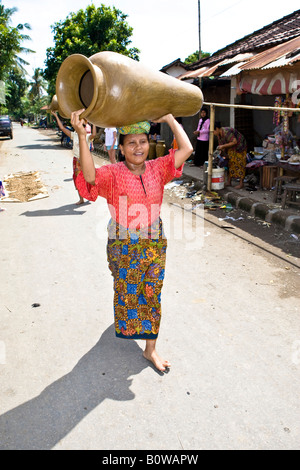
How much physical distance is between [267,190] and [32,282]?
18.4 feet

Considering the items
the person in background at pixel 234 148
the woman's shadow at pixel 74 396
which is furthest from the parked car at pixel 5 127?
the woman's shadow at pixel 74 396

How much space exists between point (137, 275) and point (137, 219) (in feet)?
1.29

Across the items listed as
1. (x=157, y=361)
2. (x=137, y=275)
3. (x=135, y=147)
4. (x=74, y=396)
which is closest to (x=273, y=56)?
(x=135, y=147)

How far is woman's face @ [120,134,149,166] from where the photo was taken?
2.39 m

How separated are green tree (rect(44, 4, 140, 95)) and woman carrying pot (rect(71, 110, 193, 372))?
64.6 ft

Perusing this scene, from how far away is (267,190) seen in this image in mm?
8039

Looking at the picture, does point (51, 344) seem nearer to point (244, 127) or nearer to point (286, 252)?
point (286, 252)

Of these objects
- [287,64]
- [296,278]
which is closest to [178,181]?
[287,64]

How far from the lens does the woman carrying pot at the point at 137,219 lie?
7.95ft

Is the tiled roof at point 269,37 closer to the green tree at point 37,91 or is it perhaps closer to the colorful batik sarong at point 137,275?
the colorful batik sarong at point 137,275

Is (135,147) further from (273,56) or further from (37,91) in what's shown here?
(37,91)

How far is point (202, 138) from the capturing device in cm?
1014

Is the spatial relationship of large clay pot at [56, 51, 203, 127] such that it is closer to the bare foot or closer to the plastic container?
the bare foot

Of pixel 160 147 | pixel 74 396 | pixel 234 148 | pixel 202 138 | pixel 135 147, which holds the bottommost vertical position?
pixel 74 396
